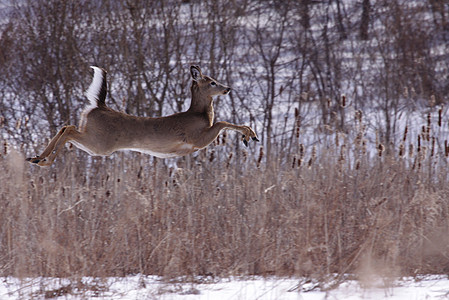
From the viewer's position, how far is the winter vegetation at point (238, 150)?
215 inches

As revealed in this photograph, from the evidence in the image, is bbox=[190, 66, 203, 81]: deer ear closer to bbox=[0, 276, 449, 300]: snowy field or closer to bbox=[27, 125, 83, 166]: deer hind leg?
bbox=[27, 125, 83, 166]: deer hind leg

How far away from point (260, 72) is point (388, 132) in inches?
117

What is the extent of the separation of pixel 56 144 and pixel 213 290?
177 centimetres

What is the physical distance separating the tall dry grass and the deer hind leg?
0.89 metres

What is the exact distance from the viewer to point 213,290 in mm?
4949

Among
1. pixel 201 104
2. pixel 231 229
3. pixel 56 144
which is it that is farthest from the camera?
pixel 231 229

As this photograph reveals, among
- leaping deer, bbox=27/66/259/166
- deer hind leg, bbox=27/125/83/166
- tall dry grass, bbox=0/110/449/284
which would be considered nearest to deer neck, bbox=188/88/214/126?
leaping deer, bbox=27/66/259/166

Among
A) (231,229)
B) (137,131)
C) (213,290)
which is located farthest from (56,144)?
(231,229)

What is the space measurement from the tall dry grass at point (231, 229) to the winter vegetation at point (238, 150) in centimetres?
3

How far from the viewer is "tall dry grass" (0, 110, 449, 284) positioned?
514cm

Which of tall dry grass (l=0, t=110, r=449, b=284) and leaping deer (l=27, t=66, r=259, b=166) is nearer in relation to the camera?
leaping deer (l=27, t=66, r=259, b=166)

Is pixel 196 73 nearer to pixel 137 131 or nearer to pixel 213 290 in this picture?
pixel 137 131

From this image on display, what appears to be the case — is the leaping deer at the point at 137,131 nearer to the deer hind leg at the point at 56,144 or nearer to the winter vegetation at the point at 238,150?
the deer hind leg at the point at 56,144

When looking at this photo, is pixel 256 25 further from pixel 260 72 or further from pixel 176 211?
pixel 176 211
